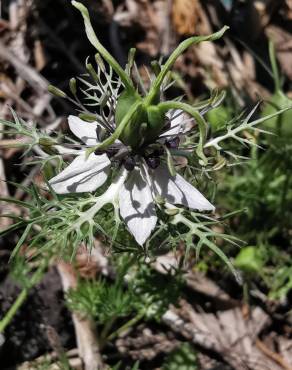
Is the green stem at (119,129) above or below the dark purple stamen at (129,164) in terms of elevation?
above

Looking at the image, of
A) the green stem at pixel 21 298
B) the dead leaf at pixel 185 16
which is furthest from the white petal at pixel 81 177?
the dead leaf at pixel 185 16

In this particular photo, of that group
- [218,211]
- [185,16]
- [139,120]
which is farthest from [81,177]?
[185,16]

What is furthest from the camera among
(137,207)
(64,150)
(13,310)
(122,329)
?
(122,329)

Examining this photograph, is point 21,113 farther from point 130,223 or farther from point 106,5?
point 130,223

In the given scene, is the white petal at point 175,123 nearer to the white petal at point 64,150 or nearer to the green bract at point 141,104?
the green bract at point 141,104

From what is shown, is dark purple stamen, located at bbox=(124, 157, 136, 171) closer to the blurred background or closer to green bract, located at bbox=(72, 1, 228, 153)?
green bract, located at bbox=(72, 1, 228, 153)

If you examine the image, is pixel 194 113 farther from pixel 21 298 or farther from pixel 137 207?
pixel 21 298

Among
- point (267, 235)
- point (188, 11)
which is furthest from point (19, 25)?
point (267, 235)
